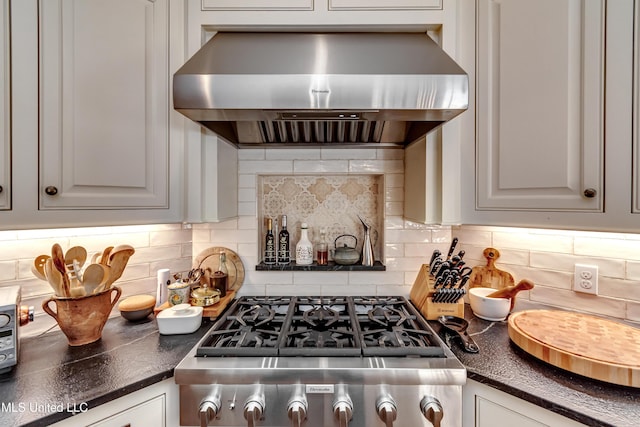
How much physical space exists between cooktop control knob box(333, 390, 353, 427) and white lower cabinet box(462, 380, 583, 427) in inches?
15.1

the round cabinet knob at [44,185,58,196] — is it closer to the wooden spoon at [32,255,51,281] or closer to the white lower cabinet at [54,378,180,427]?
the wooden spoon at [32,255,51,281]

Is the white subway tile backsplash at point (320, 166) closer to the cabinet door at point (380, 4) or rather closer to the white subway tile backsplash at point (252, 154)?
→ the white subway tile backsplash at point (252, 154)

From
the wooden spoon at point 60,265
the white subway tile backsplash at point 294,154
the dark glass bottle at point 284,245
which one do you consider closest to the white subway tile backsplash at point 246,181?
the white subway tile backsplash at point 294,154

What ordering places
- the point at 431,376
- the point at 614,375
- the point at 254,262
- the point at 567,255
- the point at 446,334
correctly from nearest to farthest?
the point at 614,375
the point at 431,376
the point at 446,334
the point at 567,255
the point at 254,262

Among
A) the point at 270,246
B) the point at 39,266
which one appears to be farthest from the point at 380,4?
the point at 39,266

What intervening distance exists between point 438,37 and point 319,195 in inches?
37.3

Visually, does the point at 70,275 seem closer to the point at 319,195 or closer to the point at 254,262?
the point at 254,262

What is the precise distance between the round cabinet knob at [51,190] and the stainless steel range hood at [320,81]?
0.45m

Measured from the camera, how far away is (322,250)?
5.22 ft

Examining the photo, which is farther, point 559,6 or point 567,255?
point 567,255

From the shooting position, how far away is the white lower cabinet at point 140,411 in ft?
2.43

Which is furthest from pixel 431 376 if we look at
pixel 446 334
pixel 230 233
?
pixel 230 233

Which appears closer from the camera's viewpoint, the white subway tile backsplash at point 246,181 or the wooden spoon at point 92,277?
the wooden spoon at point 92,277

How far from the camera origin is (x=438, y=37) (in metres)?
1.16
